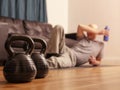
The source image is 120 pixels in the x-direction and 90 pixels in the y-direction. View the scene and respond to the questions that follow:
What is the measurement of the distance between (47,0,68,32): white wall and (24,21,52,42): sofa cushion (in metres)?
0.47

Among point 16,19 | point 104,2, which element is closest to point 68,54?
point 16,19

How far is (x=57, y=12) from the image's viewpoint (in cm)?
544

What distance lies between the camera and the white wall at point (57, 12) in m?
5.30

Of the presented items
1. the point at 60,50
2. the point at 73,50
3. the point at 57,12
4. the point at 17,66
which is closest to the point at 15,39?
the point at 17,66

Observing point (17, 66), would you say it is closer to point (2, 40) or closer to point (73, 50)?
point (73, 50)

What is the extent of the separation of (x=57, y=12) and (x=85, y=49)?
2.62 meters

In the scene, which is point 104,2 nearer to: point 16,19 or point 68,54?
point 16,19

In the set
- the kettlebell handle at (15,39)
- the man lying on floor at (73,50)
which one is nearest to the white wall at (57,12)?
the man lying on floor at (73,50)

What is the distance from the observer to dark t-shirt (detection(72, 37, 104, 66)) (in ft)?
9.36

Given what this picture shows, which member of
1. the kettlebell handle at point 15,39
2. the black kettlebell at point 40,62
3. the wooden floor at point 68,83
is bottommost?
the wooden floor at point 68,83

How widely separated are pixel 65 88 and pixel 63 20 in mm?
4814

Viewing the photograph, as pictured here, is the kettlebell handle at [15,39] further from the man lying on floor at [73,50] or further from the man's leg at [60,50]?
the man's leg at [60,50]

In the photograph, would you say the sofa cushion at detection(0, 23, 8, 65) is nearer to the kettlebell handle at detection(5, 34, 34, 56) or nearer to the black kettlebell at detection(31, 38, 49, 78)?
the black kettlebell at detection(31, 38, 49, 78)

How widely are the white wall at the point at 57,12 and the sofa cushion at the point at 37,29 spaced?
1.53 feet
